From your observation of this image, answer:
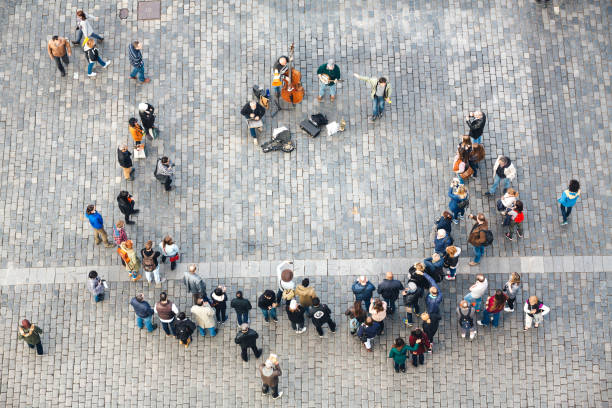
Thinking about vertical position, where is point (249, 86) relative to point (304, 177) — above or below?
above

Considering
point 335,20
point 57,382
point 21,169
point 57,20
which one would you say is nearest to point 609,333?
point 335,20

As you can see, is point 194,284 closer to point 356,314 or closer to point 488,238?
point 356,314

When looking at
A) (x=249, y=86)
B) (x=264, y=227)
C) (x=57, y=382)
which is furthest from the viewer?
(x=249, y=86)

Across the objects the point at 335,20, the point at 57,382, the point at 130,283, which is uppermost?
the point at 335,20

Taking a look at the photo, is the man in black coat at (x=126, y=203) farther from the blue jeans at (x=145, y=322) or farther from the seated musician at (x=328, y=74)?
the seated musician at (x=328, y=74)

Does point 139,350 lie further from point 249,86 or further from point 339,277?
point 249,86

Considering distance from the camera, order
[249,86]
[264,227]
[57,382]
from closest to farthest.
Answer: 1. [57,382]
2. [264,227]
3. [249,86]

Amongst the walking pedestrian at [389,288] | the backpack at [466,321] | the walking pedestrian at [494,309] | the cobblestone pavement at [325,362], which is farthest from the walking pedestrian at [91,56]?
the walking pedestrian at [494,309]

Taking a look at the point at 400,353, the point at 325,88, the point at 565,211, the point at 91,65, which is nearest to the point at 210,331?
the point at 400,353
